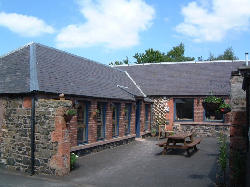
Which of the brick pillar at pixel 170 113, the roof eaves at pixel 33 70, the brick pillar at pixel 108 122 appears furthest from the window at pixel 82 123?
the brick pillar at pixel 170 113

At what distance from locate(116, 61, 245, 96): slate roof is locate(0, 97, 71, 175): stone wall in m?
14.0

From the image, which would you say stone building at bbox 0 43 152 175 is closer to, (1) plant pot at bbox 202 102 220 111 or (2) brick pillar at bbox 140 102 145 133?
(2) brick pillar at bbox 140 102 145 133

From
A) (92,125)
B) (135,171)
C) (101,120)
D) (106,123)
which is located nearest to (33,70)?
(92,125)

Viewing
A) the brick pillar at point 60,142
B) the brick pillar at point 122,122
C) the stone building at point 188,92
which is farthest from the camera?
the stone building at point 188,92

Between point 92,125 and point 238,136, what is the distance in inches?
323

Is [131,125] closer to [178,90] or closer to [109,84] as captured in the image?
[109,84]

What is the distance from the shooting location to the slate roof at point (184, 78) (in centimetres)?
2334

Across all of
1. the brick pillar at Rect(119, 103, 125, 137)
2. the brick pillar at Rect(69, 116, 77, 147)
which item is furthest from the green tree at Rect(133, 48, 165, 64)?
the brick pillar at Rect(69, 116, 77, 147)

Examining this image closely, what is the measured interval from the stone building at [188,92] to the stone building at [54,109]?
14.9 feet

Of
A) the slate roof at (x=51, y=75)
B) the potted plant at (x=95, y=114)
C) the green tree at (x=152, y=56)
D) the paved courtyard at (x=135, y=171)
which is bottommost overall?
the paved courtyard at (x=135, y=171)

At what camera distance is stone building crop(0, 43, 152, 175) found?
10.3 m

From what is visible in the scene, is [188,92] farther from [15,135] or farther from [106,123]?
[15,135]

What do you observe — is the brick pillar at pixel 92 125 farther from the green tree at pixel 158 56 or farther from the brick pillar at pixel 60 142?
the green tree at pixel 158 56

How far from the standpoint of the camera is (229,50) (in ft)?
231
